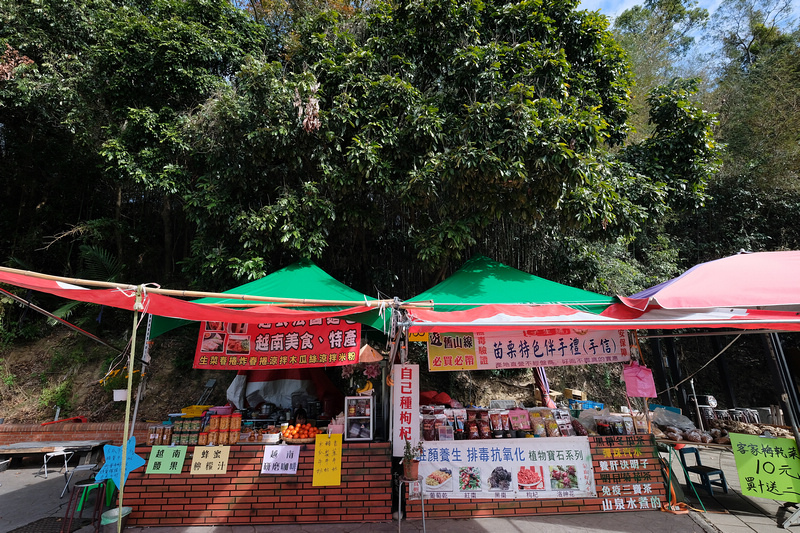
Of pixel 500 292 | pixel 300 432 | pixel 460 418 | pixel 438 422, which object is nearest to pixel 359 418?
pixel 300 432

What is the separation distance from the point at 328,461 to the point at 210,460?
1.39 m

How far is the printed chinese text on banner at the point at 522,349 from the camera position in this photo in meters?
5.11

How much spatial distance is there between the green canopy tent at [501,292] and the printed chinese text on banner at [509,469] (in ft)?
5.61

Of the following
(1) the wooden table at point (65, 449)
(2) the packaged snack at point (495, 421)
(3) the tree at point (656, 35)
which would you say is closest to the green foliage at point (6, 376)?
(1) the wooden table at point (65, 449)

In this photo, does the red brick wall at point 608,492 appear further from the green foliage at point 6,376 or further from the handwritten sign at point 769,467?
the green foliage at point 6,376

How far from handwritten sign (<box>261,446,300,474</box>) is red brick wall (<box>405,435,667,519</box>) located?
1.42 metres

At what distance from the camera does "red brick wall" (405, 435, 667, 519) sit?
463 centimetres

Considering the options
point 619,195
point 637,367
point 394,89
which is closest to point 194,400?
point 394,89

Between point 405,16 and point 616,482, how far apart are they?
7827mm

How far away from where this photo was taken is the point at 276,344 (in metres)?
5.25

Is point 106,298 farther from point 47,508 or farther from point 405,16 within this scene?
point 405,16

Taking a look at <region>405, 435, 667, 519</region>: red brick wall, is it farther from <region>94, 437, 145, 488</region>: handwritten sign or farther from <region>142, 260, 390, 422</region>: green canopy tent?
<region>94, 437, 145, 488</region>: handwritten sign

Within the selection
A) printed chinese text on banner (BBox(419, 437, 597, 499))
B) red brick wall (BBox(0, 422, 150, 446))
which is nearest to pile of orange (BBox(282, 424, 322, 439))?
printed chinese text on banner (BBox(419, 437, 597, 499))

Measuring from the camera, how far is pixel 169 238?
10.9 m
